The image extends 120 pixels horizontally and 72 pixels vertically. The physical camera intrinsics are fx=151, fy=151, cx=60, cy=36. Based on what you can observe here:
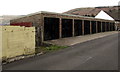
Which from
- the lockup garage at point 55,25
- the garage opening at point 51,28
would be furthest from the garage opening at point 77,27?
the garage opening at point 51,28

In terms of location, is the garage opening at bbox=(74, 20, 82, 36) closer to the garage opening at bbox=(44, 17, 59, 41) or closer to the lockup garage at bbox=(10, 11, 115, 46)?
the lockup garage at bbox=(10, 11, 115, 46)

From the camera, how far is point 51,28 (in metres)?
21.5

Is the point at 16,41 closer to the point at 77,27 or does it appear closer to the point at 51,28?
the point at 51,28

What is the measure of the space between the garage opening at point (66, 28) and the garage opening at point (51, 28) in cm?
171

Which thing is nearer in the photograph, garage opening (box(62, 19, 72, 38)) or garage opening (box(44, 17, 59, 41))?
garage opening (box(44, 17, 59, 41))

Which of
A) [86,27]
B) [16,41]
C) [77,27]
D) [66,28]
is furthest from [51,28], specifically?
[86,27]

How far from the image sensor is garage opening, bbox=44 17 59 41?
810 inches

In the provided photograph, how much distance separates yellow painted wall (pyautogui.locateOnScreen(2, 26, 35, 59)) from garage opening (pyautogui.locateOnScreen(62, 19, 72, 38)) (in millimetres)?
10816

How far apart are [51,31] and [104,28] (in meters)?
26.4

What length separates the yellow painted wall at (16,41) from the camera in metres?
11.0

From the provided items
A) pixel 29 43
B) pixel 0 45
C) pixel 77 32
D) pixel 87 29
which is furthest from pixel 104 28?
pixel 0 45

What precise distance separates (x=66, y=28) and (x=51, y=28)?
162 inches

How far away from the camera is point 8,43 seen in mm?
11305

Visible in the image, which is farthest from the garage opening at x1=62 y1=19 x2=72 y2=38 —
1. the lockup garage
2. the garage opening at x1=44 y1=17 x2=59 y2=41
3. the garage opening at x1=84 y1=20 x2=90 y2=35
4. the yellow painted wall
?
the yellow painted wall
